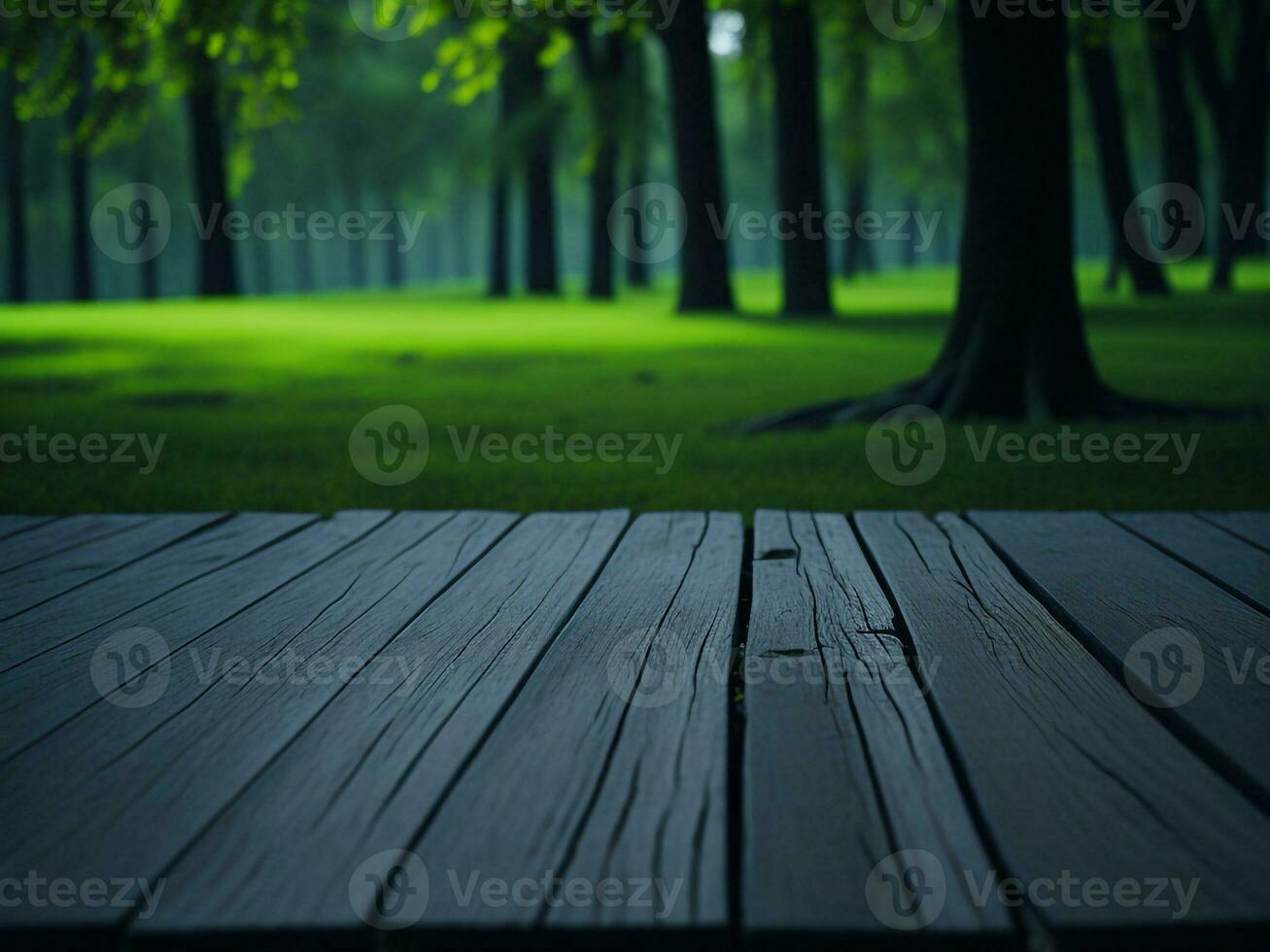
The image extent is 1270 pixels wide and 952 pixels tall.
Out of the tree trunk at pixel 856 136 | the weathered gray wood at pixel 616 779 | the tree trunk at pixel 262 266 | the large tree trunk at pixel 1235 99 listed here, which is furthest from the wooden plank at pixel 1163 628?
the tree trunk at pixel 262 266

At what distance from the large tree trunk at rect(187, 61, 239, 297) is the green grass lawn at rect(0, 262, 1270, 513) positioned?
715 cm

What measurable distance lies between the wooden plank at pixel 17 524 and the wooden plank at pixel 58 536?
0.04 meters

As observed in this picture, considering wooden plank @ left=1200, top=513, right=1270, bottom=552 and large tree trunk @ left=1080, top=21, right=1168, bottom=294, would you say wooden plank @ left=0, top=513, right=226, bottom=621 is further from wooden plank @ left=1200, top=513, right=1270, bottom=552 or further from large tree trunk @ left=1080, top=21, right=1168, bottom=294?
large tree trunk @ left=1080, top=21, right=1168, bottom=294

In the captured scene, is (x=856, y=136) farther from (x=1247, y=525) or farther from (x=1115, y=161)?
(x=1247, y=525)

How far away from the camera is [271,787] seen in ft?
6.21

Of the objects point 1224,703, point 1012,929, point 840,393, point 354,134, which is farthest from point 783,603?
point 354,134

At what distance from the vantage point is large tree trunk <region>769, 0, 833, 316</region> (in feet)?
61.3

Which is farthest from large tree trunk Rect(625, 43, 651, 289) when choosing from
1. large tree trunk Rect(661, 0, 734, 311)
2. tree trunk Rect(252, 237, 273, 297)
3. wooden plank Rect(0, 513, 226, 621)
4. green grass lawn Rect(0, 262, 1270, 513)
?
tree trunk Rect(252, 237, 273, 297)

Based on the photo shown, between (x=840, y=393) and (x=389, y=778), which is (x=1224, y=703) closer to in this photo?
(x=389, y=778)

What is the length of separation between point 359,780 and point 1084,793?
1.21 meters

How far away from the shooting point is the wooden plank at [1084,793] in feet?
4.93

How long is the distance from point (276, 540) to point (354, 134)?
4140cm

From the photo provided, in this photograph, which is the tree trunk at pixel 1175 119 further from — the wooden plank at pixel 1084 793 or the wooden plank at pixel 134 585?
the wooden plank at pixel 1084 793

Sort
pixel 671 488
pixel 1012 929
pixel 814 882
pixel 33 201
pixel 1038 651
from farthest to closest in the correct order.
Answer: pixel 33 201 < pixel 671 488 < pixel 1038 651 < pixel 814 882 < pixel 1012 929
